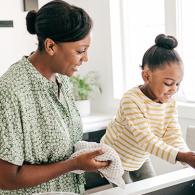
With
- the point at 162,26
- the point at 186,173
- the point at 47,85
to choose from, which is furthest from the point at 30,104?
the point at 162,26

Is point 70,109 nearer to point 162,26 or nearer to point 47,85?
point 47,85

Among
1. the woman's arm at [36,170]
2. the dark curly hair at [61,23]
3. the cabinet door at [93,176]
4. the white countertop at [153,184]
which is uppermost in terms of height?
the dark curly hair at [61,23]

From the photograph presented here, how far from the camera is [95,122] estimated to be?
2.96m

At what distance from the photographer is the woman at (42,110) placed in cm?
112

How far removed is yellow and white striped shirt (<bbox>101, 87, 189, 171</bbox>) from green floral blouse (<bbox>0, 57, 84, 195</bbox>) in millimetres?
255

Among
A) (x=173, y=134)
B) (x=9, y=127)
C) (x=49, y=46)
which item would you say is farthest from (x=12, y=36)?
(x=9, y=127)

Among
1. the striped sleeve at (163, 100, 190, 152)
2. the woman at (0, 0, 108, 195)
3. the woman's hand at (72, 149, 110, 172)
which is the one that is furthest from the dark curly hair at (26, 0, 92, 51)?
the striped sleeve at (163, 100, 190, 152)

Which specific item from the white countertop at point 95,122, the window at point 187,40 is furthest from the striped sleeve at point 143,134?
the white countertop at point 95,122

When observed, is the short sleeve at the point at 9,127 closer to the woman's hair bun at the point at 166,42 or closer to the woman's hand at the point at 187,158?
the woman's hand at the point at 187,158

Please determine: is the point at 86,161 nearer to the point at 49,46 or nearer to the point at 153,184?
the point at 153,184

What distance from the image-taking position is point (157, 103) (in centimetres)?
161

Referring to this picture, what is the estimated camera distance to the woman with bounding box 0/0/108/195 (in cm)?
112

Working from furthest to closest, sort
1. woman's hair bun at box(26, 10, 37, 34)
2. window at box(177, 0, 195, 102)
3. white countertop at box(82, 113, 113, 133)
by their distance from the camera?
white countertop at box(82, 113, 113, 133)
window at box(177, 0, 195, 102)
woman's hair bun at box(26, 10, 37, 34)

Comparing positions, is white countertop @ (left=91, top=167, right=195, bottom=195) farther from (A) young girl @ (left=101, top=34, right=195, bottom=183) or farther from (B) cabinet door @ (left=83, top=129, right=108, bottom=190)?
(B) cabinet door @ (left=83, top=129, right=108, bottom=190)
